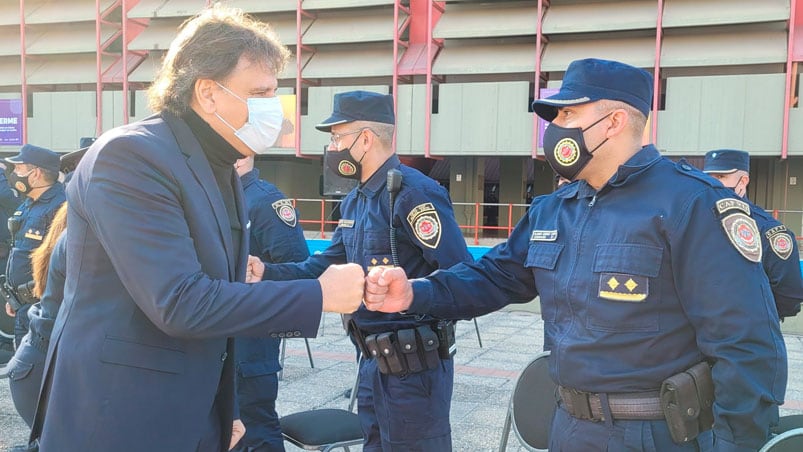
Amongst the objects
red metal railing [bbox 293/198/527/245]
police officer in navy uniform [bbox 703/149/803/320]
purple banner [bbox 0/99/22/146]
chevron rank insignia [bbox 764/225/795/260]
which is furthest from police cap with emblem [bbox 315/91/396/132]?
purple banner [bbox 0/99/22/146]

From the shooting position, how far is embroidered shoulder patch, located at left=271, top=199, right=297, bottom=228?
3984 mm

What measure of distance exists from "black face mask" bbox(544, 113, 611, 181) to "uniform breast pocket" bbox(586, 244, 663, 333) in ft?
1.16

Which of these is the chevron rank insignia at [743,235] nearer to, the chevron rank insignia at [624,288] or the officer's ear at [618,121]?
the chevron rank insignia at [624,288]

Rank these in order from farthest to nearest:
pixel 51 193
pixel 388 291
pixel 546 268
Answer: pixel 51 193 → pixel 388 291 → pixel 546 268

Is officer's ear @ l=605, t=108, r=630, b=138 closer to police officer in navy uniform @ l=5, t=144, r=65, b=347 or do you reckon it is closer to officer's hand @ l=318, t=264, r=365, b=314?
officer's hand @ l=318, t=264, r=365, b=314

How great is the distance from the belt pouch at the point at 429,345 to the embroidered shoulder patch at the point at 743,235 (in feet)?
4.66

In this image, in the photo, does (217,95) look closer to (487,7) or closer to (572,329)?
(572,329)

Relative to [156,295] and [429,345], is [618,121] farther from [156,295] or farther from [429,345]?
[156,295]

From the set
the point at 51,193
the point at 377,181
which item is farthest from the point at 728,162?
the point at 51,193

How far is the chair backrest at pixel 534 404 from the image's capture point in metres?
2.96

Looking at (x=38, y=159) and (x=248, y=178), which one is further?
(x=38, y=159)

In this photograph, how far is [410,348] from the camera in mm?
2809

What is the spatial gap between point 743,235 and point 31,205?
5.54 m

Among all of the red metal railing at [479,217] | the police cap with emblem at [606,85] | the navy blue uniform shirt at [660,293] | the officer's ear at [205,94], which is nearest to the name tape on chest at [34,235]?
the officer's ear at [205,94]
